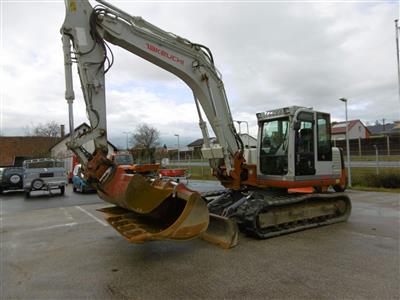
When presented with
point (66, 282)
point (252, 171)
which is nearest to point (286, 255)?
point (252, 171)

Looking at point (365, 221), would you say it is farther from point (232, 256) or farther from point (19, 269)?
point (19, 269)

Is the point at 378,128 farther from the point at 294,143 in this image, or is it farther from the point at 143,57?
the point at 143,57

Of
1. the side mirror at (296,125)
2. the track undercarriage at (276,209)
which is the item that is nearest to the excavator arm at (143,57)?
the track undercarriage at (276,209)

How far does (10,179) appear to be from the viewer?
19.6 m

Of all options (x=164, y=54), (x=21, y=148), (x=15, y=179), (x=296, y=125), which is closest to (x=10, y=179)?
(x=15, y=179)

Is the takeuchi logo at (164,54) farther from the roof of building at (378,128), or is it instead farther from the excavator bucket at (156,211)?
the roof of building at (378,128)

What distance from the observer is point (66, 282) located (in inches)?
183

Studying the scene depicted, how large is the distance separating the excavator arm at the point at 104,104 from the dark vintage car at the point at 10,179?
51.5ft

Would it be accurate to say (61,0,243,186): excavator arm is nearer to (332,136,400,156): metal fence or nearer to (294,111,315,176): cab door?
(294,111,315,176): cab door

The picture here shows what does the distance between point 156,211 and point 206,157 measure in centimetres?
252

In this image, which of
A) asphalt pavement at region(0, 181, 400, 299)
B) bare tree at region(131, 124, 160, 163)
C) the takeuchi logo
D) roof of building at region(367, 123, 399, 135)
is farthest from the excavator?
roof of building at region(367, 123, 399, 135)

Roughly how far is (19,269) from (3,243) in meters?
2.26

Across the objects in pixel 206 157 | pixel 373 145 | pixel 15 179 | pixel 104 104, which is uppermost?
pixel 373 145

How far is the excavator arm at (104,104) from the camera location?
532 cm
